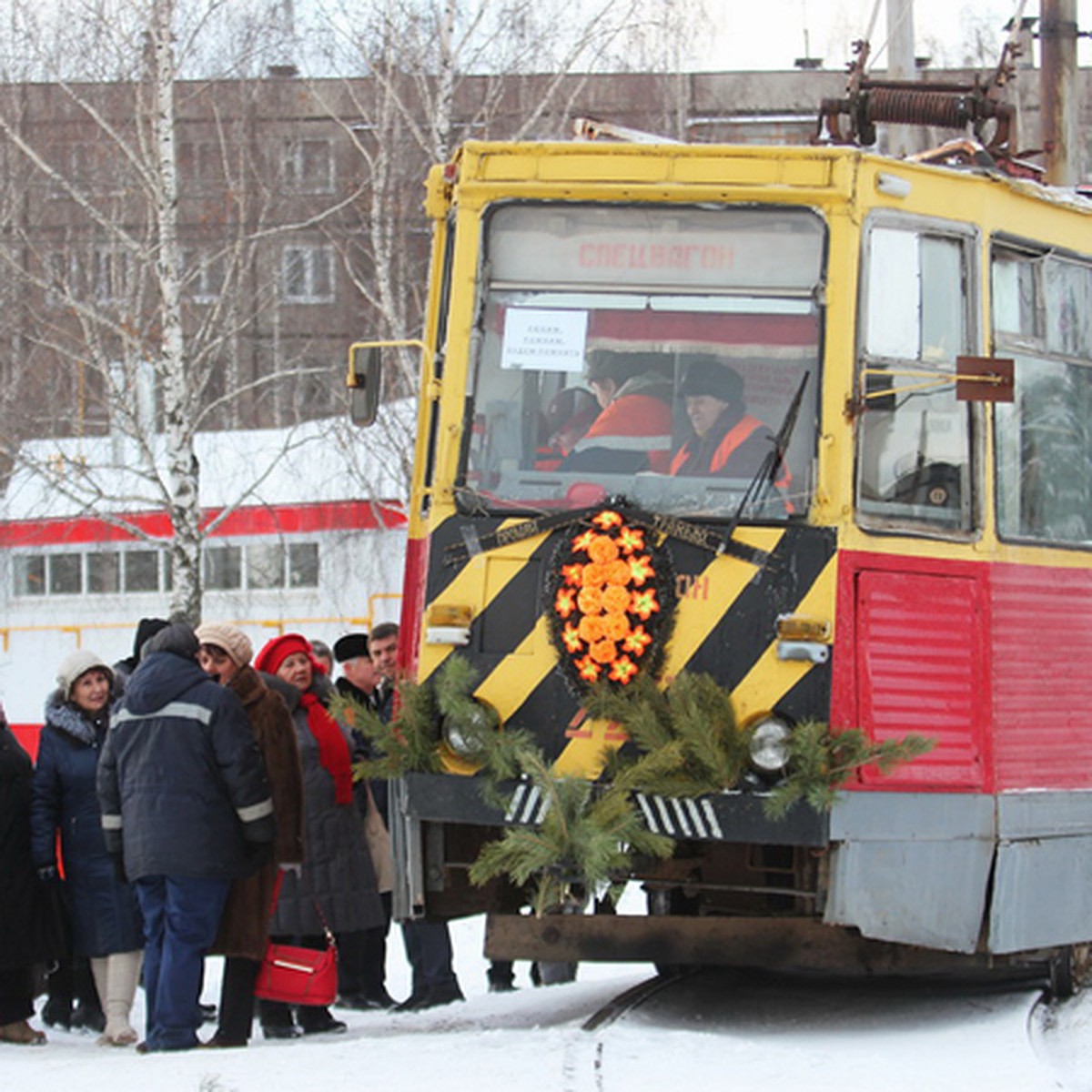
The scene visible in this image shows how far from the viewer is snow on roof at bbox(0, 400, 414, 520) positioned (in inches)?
1008

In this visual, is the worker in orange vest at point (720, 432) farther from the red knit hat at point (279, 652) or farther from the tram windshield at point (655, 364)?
the red knit hat at point (279, 652)

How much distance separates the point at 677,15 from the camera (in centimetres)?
2984

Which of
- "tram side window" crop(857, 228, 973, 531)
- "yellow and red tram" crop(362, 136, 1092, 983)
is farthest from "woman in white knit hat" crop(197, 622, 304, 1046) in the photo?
"tram side window" crop(857, 228, 973, 531)

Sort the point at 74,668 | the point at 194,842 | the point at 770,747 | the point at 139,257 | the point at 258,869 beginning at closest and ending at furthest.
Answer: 1. the point at 770,747
2. the point at 194,842
3. the point at 258,869
4. the point at 74,668
5. the point at 139,257

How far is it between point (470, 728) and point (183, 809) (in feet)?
3.82

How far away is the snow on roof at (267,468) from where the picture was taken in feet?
84.0

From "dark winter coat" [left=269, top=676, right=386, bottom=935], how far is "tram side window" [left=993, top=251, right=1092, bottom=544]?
3.23 metres

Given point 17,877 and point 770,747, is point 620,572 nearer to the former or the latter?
point 770,747

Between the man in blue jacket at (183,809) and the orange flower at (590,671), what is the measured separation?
4.39 ft

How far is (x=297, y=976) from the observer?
29.1ft

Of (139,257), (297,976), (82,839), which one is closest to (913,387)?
(297,976)

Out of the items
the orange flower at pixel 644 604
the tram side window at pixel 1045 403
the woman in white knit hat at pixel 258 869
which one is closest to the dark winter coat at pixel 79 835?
the woman in white knit hat at pixel 258 869

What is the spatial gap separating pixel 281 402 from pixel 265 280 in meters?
4.79

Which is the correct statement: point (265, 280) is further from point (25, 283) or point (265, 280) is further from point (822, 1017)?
point (822, 1017)
